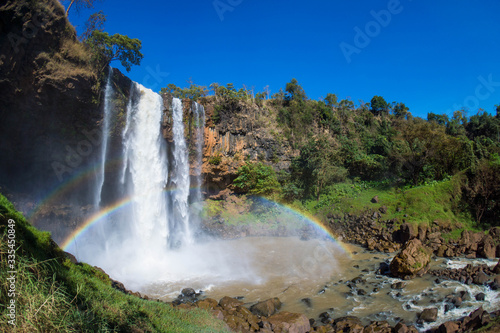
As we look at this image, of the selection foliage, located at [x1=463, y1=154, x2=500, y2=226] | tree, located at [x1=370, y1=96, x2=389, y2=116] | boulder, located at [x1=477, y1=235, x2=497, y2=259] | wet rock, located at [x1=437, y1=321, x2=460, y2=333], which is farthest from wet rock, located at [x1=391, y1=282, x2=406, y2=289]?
tree, located at [x1=370, y1=96, x2=389, y2=116]

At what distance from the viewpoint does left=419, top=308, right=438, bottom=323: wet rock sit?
941 centimetres

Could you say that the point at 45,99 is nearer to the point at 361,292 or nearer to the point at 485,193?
the point at 361,292

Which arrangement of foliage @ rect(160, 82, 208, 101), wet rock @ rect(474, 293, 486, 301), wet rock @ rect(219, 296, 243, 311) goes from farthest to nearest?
foliage @ rect(160, 82, 208, 101)
wet rock @ rect(219, 296, 243, 311)
wet rock @ rect(474, 293, 486, 301)

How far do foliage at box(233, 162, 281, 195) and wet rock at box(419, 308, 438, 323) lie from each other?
53.8 feet

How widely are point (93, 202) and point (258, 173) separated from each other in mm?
13669

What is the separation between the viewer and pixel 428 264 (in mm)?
13844

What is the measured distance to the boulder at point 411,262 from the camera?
1320 centimetres

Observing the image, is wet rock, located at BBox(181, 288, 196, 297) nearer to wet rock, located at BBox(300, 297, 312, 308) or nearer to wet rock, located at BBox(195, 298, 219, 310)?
wet rock, located at BBox(195, 298, 219, 310)

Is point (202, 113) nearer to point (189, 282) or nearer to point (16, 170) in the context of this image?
point (16, 170)

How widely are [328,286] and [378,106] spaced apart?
43.3 m

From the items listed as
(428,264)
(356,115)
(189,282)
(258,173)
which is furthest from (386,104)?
(189,282)

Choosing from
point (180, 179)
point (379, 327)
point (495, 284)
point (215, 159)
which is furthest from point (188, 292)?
point (215, 159)

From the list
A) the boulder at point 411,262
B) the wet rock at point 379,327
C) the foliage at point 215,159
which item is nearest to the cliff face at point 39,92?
the foliage at point 215,159

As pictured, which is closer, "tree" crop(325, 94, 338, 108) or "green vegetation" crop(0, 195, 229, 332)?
"green vegetation" crop(0, 195, 229, 332)
